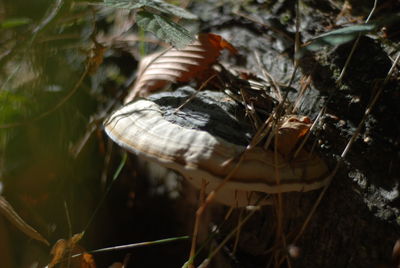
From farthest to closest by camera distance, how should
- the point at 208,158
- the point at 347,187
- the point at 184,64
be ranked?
the point at 184,64 < the point at 347,187 < the point at 208,158

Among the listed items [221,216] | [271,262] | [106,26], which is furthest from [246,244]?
[106,26]

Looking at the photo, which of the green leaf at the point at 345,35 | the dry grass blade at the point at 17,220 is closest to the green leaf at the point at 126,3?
the green leaf at the point at 345,35

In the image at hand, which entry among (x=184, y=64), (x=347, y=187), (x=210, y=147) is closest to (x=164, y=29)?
(x=184, y=64)

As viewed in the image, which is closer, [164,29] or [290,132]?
[290,132]

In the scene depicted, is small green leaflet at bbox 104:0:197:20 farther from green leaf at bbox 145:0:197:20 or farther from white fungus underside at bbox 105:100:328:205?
white fungus underside at bbox 105:100:328:205

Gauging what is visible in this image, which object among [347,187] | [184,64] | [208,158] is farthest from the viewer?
[184,64]

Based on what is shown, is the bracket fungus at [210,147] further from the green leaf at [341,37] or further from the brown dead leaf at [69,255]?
the brown dead leaf at [69,255]

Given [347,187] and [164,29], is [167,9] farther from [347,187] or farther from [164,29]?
[347,187]
